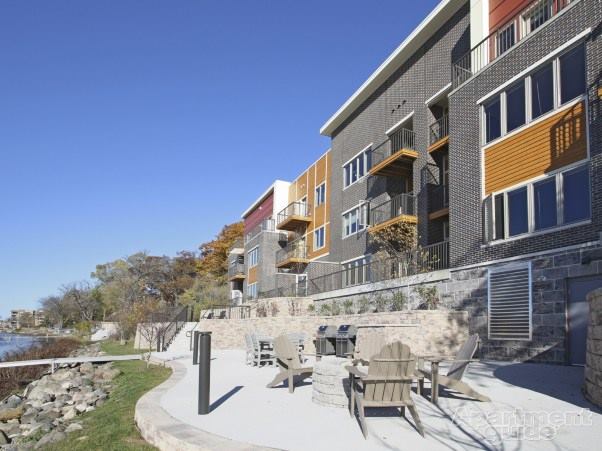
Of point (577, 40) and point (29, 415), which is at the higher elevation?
point (577, 40)

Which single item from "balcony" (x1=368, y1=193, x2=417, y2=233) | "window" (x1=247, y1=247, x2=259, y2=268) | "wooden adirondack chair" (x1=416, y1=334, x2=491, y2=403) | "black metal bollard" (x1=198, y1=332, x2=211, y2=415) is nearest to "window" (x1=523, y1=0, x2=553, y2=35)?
"balcony" (x1=368, y1=193, x2=417, y2=233)

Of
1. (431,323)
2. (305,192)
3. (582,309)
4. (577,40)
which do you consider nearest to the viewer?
(582,309)

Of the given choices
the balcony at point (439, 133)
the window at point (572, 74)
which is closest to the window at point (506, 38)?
the window at point (572, 74)

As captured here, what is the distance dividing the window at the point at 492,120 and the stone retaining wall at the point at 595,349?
30.0ft

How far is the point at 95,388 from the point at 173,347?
10.5 meters

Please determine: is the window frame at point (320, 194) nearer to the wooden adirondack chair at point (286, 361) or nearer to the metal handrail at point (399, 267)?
the metal handrail at point (399, 267)

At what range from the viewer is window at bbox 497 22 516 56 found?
16.6m

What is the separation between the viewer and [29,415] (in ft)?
44.5

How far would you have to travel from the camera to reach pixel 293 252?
35.7 metres

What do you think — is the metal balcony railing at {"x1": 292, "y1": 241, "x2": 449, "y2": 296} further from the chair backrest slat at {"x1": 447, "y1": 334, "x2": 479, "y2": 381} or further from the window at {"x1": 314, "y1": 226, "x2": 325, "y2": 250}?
the chair backrest slat at {"x1": 447, "y1": 334, "x2": 479, "y2": 381}

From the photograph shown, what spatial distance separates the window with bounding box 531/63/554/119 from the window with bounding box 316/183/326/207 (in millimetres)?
19189

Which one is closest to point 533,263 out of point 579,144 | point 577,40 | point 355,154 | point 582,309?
point 582,309

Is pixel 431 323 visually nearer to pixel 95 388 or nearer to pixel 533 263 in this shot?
pixel 533 263

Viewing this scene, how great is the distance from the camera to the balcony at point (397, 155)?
22.3 metres
